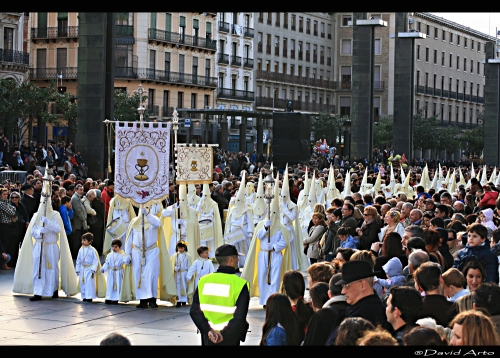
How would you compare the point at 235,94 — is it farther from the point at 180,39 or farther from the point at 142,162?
the point at 142,162

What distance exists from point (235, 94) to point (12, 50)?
28.9 meters

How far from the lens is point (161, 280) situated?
1415 cm

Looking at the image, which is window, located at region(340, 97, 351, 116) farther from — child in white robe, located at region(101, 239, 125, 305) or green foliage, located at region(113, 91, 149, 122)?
child in white robe, located at region(101, 239, 125, 305)

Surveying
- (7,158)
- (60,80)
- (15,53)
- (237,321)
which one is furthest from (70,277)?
(60,80)

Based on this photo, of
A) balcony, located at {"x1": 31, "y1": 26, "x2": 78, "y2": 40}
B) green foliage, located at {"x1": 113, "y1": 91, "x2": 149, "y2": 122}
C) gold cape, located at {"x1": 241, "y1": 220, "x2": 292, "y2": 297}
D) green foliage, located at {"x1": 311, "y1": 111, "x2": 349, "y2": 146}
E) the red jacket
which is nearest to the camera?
gold cape, located at {"x1": 241, "y1": 220, "x2": 292, "y2": 297}

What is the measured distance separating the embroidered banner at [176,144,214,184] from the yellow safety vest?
913 cm

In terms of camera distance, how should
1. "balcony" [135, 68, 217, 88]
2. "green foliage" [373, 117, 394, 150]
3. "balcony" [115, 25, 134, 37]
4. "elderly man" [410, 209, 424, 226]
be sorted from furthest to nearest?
"green foliage" [373, 117, 394, 150]
"balcony" [135, 68, 217, 88]
"balcony" [115, 25, 134, 37]
"elderly man" [410, 209, 424, 226]

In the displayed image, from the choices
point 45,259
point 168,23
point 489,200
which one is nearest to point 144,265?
point 45,259

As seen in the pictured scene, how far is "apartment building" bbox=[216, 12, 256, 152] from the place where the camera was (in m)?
73.7

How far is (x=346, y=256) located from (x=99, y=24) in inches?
715

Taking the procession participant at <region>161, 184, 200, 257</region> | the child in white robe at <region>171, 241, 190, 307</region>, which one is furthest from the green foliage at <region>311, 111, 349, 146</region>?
the child in white robe at <region>171, 241, 190, 307</region>

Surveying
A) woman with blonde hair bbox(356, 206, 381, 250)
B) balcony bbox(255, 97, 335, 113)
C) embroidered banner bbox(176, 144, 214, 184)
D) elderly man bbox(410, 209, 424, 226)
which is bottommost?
woman with blonde hair bbox(356, 206, 381, 250)
